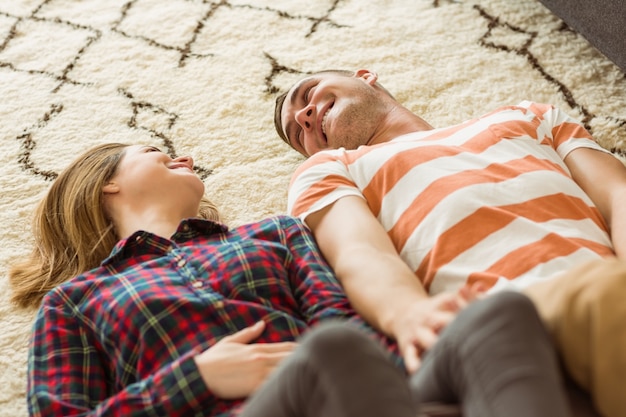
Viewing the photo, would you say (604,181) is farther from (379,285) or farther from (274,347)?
(274,347)

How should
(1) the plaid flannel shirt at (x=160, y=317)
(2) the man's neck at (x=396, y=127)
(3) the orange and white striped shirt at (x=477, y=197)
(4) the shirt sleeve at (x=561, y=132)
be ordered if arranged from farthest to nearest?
1. (2) the man's neck at (x=396, y=127)
2. (4) the shirt sleeve at (x=561, y=132)
3. (3) the orange and white striped shirt at (x=477, y=197)
4. (1) the plaid flannel shirt at (x=160, y=317)

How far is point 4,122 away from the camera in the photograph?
76.1 inches

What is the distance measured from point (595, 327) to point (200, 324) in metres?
0.55

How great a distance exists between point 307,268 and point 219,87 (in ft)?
2.99

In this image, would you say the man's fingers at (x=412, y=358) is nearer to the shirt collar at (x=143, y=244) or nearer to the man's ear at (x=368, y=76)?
the shirt collar at (x=143, y=244)

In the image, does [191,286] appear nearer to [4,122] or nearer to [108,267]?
[108,267]

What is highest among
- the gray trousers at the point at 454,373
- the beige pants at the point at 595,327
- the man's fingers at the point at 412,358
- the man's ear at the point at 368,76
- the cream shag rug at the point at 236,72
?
the beige pants at the point at 595,327

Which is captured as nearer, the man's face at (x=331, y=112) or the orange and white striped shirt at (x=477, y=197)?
the orange and white striped shirt at (x=477, y=197)

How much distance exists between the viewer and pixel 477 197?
1227 mm

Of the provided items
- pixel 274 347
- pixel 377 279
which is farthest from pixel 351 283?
pixel 274 347

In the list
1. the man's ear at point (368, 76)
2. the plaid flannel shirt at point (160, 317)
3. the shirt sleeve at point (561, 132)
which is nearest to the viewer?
the plaid flannel shirt at point (160, 317)

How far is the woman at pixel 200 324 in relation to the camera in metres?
0.81

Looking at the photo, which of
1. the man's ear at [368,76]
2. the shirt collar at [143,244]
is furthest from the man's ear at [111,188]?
the man's ear at [368,76]

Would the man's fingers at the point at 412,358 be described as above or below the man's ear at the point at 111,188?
above
